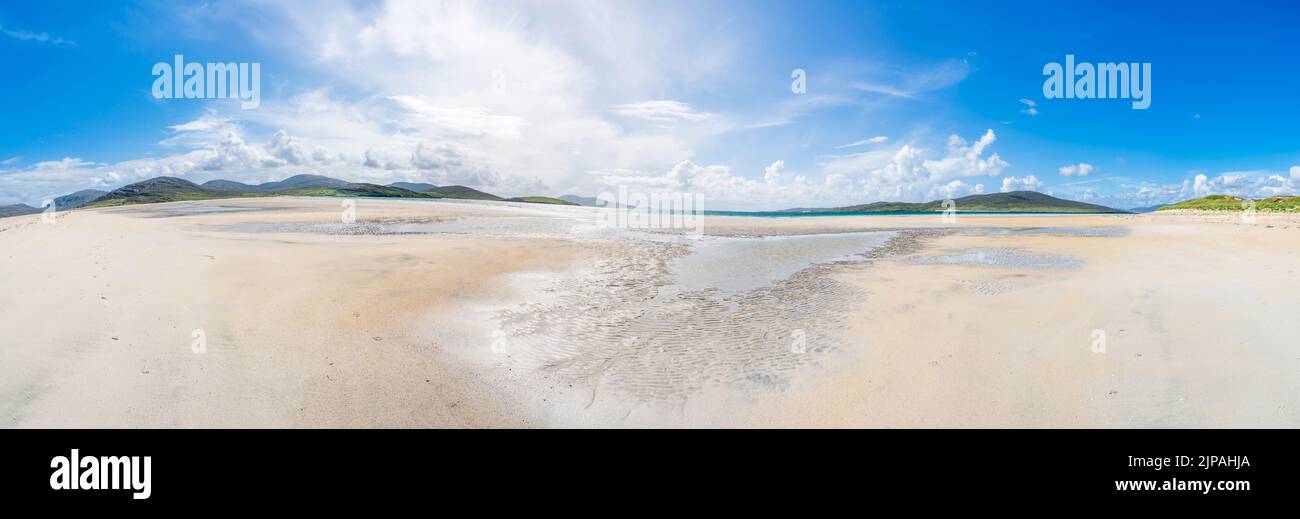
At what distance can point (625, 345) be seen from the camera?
7.45 meters

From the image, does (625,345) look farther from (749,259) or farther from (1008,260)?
(1008,260)

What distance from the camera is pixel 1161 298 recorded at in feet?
30.1

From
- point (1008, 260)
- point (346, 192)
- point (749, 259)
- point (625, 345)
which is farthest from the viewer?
point (346, 192)

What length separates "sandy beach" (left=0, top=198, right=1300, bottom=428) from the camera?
194 inches

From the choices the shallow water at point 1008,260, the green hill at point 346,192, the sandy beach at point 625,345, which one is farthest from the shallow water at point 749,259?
the green hill at point 346,192

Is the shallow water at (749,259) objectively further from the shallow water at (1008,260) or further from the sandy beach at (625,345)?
the shallow water at (1008,260)

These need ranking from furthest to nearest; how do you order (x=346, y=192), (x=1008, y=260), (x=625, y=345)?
A: (x=346, y=192)
(x=1008, y=260)
(x=625, y=345)

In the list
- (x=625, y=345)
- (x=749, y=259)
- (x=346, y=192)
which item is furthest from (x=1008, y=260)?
(x=346, y=192)

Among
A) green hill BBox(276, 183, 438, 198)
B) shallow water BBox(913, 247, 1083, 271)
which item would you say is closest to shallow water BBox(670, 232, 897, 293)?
shallow water BBox(913, 247, 1083, 271)

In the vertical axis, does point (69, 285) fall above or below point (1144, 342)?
above
